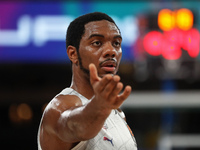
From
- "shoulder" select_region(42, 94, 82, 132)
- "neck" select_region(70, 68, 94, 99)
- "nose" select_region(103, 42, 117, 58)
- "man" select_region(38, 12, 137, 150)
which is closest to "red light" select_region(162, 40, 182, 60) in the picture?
"man" select_region(38, 12, 137, 150)

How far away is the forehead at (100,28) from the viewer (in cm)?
255

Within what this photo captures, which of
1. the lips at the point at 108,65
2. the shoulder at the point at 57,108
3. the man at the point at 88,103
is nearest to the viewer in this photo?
the man at the point at 88,103

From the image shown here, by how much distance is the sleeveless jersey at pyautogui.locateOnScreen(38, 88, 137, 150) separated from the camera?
2.42 meters

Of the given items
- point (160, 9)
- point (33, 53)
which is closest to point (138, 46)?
point (160, 9)

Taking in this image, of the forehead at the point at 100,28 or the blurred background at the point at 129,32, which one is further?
the blurred background at the point at 129,32

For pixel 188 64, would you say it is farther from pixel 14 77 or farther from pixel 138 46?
pixel 14 77

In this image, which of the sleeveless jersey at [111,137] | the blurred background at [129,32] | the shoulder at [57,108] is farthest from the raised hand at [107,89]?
the blurred background at [129,32]

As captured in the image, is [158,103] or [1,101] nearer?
[158,103]

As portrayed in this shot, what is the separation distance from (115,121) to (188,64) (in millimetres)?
5863

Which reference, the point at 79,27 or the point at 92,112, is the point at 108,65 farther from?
the point at 92,112

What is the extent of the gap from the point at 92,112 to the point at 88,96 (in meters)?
0.63

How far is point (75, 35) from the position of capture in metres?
2.63

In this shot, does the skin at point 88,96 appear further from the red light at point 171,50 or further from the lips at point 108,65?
the red light at point 171,50

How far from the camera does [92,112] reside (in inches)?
80.7
